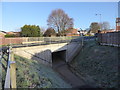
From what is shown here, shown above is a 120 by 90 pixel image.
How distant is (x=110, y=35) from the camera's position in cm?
1925

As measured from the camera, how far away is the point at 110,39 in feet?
63.0

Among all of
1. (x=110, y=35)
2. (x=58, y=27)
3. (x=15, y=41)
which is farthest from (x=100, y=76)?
(x=58, y=27)

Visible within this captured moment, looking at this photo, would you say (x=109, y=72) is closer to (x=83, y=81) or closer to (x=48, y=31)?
(x=83, y=81)

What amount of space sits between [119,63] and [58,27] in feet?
131

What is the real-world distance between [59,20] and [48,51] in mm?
31768

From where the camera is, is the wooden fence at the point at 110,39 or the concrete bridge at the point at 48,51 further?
the wooden fence at the point at 110,39

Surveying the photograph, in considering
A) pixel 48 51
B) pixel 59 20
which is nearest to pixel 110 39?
pixel 48 51

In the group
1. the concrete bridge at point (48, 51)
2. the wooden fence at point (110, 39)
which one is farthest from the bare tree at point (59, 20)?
the wooden fence at point (110, 39)

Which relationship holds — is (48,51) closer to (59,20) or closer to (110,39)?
(110,39)

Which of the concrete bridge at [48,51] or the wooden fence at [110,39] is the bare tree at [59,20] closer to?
the concrete bridge at [48,51]

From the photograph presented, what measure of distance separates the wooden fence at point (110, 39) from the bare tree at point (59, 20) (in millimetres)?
29935

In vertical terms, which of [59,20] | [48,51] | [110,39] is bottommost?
[48,51]

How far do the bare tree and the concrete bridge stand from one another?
79.1 feet

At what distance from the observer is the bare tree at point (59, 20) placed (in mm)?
49531
